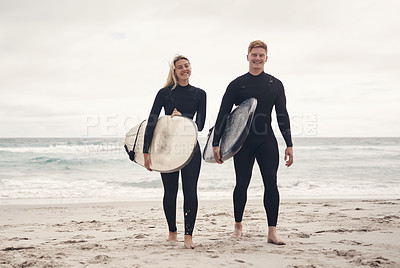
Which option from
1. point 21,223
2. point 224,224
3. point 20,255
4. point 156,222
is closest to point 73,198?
point 21,223

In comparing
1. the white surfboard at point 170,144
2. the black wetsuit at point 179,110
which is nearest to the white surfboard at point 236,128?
the black wetsuit at point 179,110

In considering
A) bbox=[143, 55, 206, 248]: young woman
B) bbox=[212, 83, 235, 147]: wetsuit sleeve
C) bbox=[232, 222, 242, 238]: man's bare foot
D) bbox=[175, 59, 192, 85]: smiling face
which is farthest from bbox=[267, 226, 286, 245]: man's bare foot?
bbox=[175, 59, 192, 85]: smiling face

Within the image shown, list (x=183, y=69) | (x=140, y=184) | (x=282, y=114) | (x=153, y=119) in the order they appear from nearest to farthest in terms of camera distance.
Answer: (x=183, y=69), (x=153, y=119), (x=282, y=114), (x=140, y=184)

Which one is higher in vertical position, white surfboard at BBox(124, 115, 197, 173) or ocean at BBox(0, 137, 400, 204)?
white surfboard at BBox(124, 115, 197, 173)

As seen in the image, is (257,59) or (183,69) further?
(257,59)

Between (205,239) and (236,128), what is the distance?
1.27 metres

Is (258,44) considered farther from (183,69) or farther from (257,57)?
(183,69)

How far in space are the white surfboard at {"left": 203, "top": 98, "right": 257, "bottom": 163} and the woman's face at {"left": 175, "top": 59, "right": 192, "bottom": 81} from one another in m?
0.63

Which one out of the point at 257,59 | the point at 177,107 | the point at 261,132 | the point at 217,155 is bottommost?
the point at 217,155

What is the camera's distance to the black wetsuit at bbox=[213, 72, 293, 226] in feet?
12.5

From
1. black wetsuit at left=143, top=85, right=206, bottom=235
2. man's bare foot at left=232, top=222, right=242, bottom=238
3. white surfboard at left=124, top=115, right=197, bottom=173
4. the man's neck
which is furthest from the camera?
man's bare foot at left=232, top=222, right=242, bottom=238

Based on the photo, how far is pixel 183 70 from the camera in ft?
12.3

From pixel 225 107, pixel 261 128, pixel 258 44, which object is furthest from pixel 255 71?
pixel 261 128

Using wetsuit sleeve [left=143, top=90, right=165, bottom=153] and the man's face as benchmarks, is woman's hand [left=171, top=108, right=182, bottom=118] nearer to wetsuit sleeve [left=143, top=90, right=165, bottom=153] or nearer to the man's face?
wetsuit sleeve [left=143, top=90, right=165, bottom=153]
